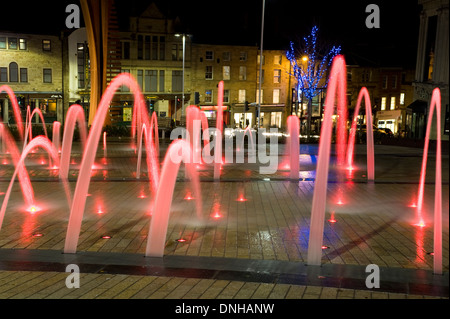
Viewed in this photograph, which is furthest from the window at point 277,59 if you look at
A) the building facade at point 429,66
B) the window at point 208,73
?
the building facade at point 429,66

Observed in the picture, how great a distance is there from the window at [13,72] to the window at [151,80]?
48.5ft

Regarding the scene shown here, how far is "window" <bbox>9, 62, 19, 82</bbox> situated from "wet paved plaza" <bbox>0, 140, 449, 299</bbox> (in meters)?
42.2

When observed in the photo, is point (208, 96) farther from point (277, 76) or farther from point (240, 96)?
point (277, 76)

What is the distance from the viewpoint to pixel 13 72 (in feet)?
168

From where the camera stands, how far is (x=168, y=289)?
18.1ft

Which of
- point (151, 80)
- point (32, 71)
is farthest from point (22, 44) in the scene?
point (151, 80)

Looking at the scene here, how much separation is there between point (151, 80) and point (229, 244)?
51.2 meters

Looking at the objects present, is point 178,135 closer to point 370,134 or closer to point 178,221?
point 370,134

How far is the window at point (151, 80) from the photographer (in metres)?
56.6

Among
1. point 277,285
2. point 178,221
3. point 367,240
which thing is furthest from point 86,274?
point 367,240

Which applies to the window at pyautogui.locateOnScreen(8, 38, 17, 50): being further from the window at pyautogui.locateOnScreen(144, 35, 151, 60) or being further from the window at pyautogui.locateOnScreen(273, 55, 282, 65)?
the window at pyautogui.locateOnScreen(273, 55, 282, 65)

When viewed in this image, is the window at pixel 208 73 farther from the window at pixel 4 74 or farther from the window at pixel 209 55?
the window at pixel 4 74
